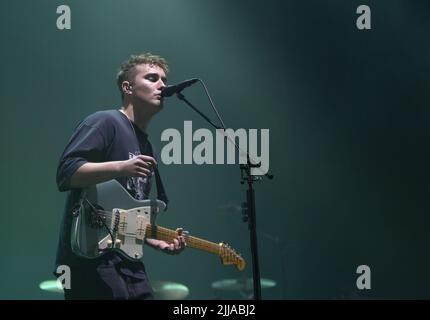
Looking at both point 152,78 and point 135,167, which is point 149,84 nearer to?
point 152,78

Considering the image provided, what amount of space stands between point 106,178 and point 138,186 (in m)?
0.33

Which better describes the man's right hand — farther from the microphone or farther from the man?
the microphone

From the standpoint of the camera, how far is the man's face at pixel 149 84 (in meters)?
3.33

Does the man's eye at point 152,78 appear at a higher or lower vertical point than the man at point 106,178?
higher

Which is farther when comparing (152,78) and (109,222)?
(152,78)

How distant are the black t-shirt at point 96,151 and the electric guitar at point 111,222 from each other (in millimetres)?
51

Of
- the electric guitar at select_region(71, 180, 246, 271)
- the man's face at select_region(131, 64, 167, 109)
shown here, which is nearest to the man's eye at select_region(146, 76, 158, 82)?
the man's face at select_region(131, 64, 167, 109)

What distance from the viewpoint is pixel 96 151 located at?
2.95 meters

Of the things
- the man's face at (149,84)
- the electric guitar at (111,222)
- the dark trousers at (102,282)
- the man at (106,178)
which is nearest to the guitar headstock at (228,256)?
the man at (106,178)

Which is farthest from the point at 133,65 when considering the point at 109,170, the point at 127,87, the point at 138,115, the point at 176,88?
the point at 109,170

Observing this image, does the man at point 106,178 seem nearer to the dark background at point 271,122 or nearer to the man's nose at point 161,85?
the man's nose at point 161,85
